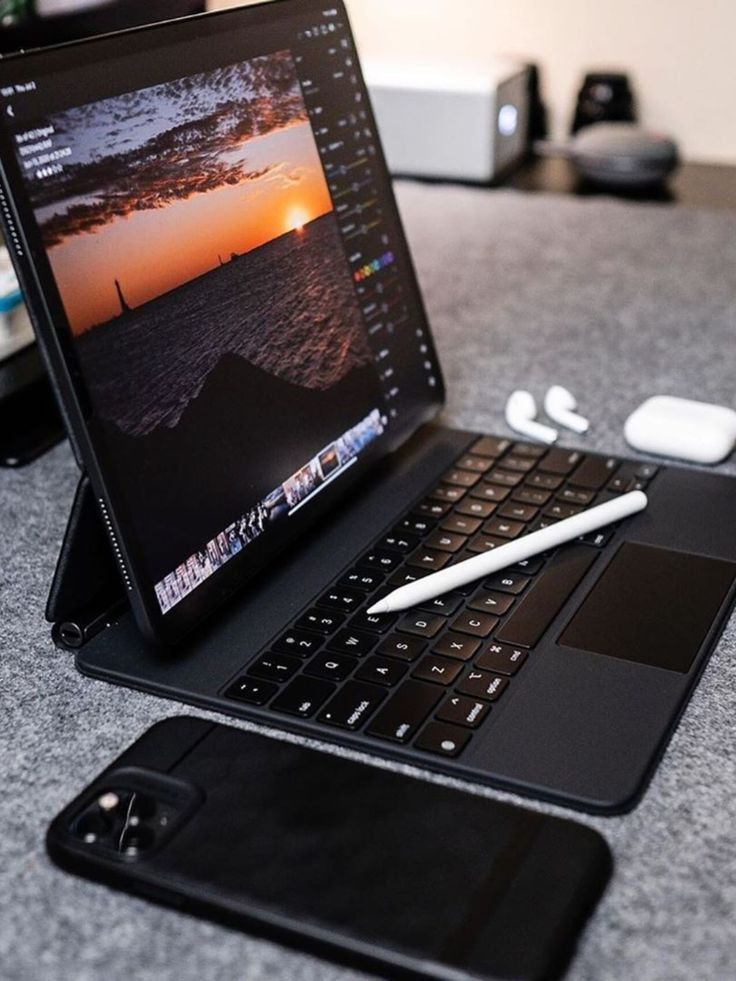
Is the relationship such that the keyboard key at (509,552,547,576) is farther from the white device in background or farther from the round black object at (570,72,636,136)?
the round black object at (570,72,636,136)

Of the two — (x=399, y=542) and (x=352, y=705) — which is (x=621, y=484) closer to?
(x=399, y=542)

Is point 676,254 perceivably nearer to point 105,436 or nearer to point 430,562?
point 430,562

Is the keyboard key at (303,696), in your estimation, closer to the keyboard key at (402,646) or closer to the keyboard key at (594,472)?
the keyboard key at (402,646)

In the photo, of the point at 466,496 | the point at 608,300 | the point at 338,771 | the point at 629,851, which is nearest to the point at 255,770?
the point at 338,771

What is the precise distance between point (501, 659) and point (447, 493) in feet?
0.52

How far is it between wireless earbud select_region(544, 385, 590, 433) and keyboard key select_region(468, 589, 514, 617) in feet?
0.69

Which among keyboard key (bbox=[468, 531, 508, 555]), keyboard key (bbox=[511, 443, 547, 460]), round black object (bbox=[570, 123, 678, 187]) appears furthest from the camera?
round black object (bbox=[570, 123, 678, 187])

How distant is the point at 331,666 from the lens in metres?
0.50

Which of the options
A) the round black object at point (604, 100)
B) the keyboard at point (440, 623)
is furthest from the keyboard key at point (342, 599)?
the round black object at point (604, 100)

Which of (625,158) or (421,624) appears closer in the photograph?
(421,624)

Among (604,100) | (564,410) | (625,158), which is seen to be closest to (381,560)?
(564,410)

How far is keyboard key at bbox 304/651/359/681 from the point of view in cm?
50

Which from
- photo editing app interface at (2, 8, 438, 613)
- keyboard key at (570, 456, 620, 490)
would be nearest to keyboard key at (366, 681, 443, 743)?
photo editing app interface at (2, 8, 438, 613)

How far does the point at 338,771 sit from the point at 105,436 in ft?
0.52
